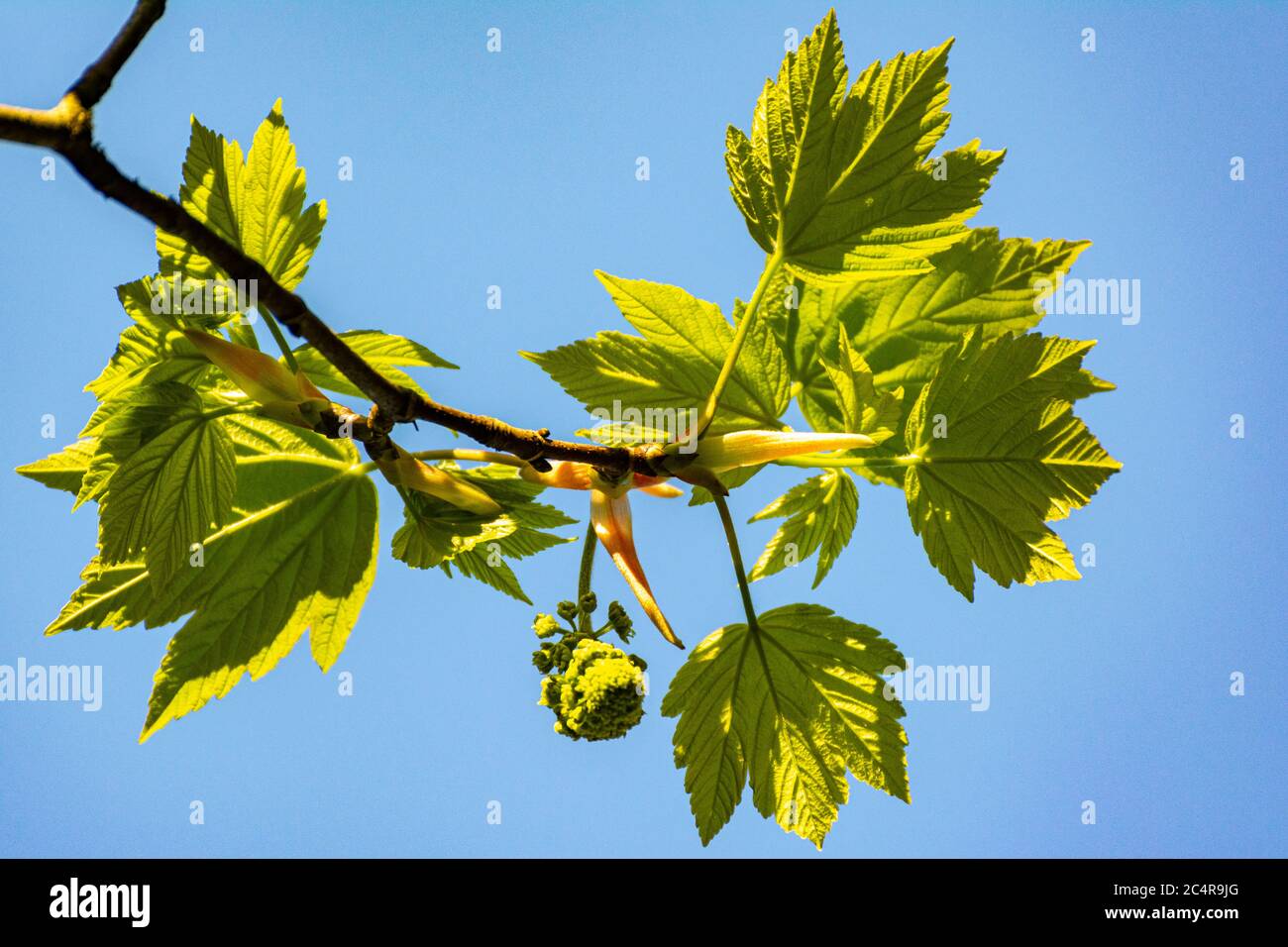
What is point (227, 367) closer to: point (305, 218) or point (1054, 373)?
point (305, 218)

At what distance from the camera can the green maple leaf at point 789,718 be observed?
1.32 metres

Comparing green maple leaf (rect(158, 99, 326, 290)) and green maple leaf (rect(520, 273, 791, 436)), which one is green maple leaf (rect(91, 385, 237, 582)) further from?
green maple leaf (rect(520, 273, 791, 436))

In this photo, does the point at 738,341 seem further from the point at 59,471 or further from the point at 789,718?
the point at 59,471

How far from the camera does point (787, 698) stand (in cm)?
138

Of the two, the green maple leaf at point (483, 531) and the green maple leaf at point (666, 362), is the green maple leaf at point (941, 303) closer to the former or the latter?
the green maple leaf at point (666, 362)

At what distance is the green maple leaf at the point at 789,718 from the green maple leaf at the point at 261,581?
0.53 meters

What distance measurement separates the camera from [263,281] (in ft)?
2.71

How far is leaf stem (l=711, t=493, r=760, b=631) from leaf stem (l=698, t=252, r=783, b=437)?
0.35 ft

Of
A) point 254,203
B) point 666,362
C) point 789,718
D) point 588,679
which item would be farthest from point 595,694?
point 254,203

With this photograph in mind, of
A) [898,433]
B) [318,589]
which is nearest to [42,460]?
[318,589]

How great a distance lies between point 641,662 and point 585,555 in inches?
7.1

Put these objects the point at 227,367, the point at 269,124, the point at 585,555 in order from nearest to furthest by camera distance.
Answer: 1. the point at 227,367
2. the point at 269,124
3. the point at 585,555

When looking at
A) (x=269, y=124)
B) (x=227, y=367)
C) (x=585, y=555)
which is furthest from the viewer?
(x=585, y=555)

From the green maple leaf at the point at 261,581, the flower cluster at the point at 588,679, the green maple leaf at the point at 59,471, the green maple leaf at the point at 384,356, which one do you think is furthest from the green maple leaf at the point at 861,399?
the green maple leaf at the point at 59,471
